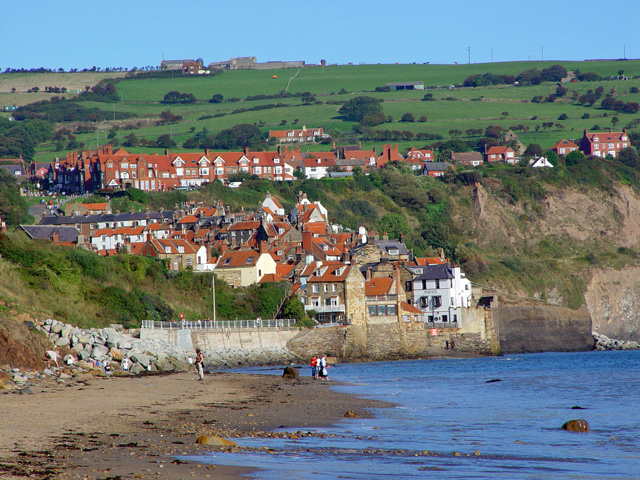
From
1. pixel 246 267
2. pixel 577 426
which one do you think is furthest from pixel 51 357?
pixel 246 267

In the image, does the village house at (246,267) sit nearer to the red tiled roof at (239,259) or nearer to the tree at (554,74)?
the red tiled roof at (239,259)

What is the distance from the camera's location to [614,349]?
271 ft

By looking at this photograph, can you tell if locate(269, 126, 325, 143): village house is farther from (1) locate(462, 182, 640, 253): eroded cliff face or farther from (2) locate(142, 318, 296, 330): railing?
(2) locate(142, 318, 296, 330): railing

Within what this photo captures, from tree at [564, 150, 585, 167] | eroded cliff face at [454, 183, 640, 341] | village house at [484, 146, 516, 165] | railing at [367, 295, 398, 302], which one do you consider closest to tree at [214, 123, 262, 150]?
village house at [484, 146, 516, 165]

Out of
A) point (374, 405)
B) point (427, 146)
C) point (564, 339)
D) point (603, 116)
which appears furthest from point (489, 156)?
point (374, 405)

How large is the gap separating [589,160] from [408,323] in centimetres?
6763

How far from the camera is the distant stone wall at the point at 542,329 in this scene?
78000 mm

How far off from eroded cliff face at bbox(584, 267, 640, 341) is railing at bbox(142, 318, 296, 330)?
148ft

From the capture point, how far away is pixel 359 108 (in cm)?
15925

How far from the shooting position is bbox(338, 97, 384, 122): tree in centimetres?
15725

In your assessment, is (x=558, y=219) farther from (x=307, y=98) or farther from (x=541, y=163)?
(x=307, y=98)

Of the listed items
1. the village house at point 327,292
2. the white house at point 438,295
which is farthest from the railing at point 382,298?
the white house at point 438,295

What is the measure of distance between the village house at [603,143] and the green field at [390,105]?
713 cm

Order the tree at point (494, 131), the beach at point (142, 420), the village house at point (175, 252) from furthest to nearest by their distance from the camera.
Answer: the tree at point (494, 131)
the village house at point (175, 252)
the beach at point (142, 420)
